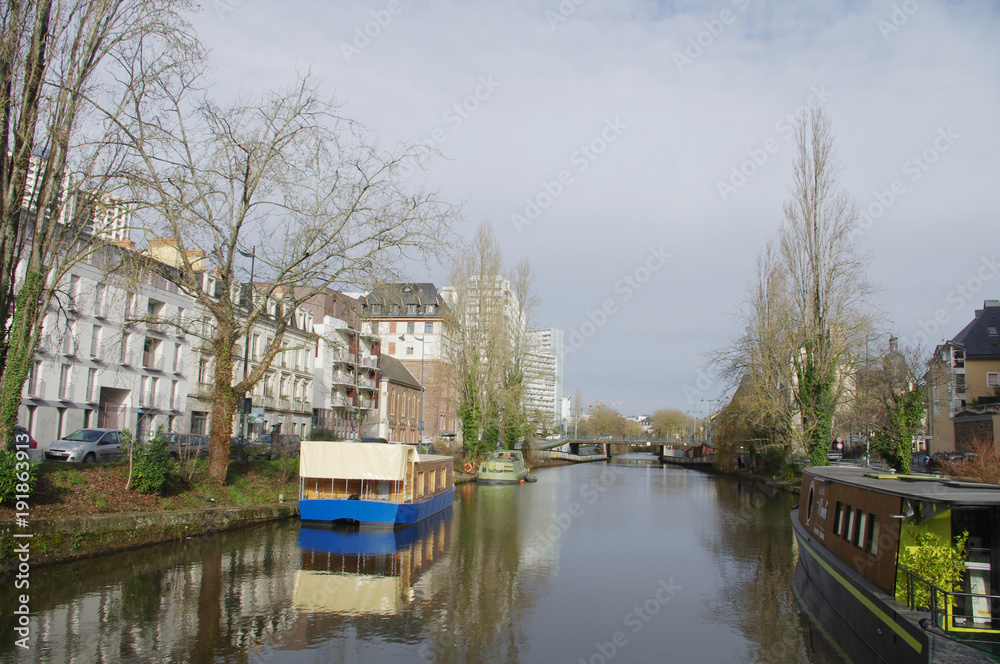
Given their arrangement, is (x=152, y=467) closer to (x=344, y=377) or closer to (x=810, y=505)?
(x=810, y=505)

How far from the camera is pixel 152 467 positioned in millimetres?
18297

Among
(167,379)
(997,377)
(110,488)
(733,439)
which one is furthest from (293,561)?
(997,377)

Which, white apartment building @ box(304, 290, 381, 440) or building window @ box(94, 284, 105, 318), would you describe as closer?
building window @ box(94, 284, 105, 318)

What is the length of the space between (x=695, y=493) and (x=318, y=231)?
29.9 meters

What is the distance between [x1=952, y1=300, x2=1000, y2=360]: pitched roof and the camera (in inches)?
2223

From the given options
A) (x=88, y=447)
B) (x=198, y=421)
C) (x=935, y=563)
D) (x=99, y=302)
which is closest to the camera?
(x=935, y=563)

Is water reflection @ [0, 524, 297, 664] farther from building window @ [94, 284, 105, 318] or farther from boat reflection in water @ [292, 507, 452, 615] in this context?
building window @ [94, 284, 105, 318]

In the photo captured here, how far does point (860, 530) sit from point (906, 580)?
100 inches

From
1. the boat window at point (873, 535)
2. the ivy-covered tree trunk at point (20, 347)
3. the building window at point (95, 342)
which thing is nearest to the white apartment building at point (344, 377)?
the building window at point (95, 342)

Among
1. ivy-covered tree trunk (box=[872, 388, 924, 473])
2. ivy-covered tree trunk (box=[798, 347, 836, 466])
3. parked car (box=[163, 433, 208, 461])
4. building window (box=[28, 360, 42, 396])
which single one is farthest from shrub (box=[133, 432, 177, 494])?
ivy-covered tree trunk (box=[872, 388, 924, 473])

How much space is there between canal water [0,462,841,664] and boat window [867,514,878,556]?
1664mm

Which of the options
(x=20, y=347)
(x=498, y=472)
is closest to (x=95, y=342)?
(x=20, y=347)

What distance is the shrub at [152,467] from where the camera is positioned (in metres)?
18.1

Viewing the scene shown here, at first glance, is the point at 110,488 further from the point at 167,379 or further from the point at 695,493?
the point at 695,493
